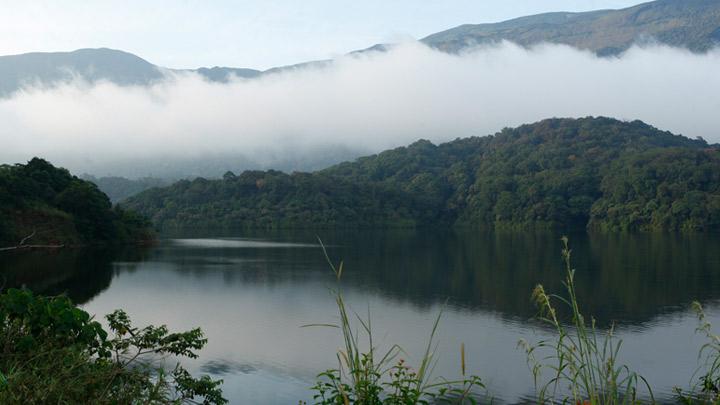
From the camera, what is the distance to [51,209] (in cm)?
5900

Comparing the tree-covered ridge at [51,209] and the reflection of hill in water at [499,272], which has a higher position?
the tree-covered ridge at [51,209]

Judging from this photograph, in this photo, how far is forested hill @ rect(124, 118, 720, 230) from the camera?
372 ft

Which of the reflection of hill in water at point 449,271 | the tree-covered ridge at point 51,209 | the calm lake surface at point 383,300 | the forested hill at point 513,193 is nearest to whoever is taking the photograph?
the calm lake surface at point 383,300

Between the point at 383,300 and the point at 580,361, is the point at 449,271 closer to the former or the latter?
the point at 383,300

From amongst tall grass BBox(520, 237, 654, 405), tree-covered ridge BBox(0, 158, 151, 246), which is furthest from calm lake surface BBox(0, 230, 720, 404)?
tree-covered ridge BBox(0, 158, 151, 246)

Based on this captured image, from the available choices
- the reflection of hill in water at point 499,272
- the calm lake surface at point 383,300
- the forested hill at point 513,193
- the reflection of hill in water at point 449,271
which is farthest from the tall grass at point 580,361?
the forested hill at point 513,193

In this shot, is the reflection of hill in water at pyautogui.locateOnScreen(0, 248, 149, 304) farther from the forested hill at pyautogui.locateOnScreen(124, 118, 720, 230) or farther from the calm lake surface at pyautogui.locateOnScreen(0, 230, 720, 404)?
the forested hill at pyautogui.locateOnScreen(124, 118, 720, 230)

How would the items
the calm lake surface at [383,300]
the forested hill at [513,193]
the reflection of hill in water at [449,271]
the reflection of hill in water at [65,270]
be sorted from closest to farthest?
the calm lake surface at [383,300] → the reflection of hill in water at [65,270] → the reflection of hill in water at [449,271] → the forested hill at [513,193]

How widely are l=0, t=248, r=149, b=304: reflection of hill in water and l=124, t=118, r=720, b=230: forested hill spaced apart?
238 ft

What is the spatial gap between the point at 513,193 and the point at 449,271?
94144 mm

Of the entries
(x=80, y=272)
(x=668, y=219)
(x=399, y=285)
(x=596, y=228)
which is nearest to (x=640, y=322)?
(x=399, y=285)

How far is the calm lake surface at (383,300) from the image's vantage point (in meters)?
A: 20.6

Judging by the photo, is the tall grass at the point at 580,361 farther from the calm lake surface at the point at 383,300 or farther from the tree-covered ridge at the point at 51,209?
the tree-covered ridge at the point at 51,209

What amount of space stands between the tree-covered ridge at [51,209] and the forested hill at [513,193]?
61.2m
